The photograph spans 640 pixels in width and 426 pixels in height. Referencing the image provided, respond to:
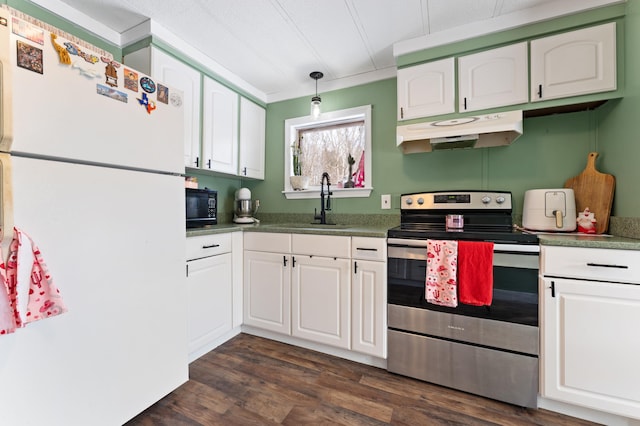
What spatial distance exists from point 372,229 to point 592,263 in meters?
1.16

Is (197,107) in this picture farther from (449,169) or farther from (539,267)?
(539,267)

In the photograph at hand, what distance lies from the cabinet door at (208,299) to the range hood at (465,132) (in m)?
1.66

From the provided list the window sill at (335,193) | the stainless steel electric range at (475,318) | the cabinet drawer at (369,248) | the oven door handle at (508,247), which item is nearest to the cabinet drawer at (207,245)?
the window sill at (335,193)

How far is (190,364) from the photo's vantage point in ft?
6.13

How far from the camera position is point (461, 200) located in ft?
6.31

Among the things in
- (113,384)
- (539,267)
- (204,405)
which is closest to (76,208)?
(113,384)

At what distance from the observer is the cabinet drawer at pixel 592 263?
1262 mm

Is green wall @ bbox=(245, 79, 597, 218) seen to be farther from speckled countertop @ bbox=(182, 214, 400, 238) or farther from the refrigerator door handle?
the refrigerator door handle

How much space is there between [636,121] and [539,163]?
20.4 inches

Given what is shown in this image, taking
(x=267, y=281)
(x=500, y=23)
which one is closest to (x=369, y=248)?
(x=267, y=281)

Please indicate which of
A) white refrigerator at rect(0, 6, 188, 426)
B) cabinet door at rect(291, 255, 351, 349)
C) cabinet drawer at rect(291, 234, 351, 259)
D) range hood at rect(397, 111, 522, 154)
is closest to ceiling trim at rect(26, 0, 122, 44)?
white refrigerator at rect(0, 6, 188, 426)

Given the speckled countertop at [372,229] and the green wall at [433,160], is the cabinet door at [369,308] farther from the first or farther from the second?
the green wall at [433,160]

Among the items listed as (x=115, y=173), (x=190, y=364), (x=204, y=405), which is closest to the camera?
(x=115, y=173)

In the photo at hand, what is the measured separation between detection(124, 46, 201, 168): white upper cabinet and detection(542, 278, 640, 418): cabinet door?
2427mm
